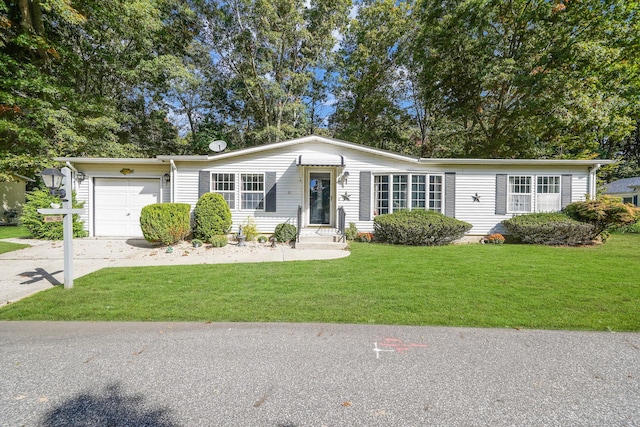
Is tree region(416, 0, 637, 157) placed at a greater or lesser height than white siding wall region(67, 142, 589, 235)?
greater

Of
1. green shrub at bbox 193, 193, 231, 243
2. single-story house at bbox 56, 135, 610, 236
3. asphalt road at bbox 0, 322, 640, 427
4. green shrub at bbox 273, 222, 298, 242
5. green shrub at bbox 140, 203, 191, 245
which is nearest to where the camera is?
asphalt road at bbox 0, 322, 640, 427

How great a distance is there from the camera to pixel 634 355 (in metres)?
2.68

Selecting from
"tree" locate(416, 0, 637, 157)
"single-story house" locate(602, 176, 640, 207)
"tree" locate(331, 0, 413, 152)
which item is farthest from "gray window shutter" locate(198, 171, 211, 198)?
"single-story house" locate(602, 176, 640, 207)

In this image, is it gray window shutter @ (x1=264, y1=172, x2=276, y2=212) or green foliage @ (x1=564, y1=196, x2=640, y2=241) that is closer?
green foliage @ (x1=564, y1=196, x2=640, y2=241)

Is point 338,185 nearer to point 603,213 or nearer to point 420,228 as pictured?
point 420,228

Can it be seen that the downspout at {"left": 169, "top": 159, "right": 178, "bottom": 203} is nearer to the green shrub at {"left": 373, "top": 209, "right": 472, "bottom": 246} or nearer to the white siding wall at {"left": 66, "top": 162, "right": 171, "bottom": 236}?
the white siding wall at {"left": 66, "top": 162, "right": 171, "bottom": 236}

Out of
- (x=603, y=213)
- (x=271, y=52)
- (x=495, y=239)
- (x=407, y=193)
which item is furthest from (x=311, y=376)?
(x=271, y=52)

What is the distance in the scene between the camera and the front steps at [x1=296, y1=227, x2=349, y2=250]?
830 centimetres

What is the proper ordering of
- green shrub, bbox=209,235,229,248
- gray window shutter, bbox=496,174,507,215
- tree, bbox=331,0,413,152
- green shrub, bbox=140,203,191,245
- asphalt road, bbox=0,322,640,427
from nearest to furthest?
asphalt road, bbox=0,322,640,427 < green shrub, bbox=140,203,191,245 < green shrub, bbox=209,235,229,248 < gray window shutter, bbox=496,174,507,215 < tree, bbox=331,0,413,152

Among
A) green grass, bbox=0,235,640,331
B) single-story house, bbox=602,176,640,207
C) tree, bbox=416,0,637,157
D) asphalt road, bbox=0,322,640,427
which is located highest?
tree, bbox=416,0,637,157

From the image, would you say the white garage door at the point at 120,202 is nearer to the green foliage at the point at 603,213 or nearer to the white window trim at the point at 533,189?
the white window trim at the point at 533,189

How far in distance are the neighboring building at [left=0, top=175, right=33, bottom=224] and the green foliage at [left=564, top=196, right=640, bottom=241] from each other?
2693 cm

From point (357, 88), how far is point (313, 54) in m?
3.71

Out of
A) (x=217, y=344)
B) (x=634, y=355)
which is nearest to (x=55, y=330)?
(x=217, y=344)
